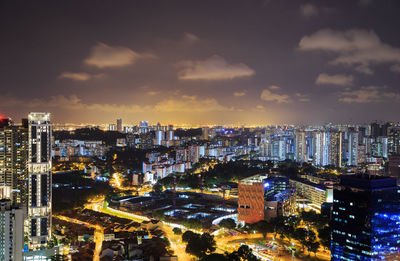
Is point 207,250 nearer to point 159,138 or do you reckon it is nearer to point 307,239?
point 307,239

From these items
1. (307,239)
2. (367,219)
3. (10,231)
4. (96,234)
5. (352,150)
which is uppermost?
(352,150)

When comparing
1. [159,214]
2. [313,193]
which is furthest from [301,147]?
[159,214]

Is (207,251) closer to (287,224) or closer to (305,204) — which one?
(287,224)

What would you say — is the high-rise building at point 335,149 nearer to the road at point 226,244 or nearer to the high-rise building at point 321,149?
the high-rise building at point 321,149

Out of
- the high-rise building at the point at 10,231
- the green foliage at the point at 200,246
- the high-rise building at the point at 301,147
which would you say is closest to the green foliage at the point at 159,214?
the green foliage at the point at 200,246

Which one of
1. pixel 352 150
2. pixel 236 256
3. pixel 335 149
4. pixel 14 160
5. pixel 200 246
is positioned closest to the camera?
pixel 236 256

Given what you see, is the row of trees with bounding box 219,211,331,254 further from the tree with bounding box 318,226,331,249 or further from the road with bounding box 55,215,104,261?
the road with bounding box 55,215,104,261
